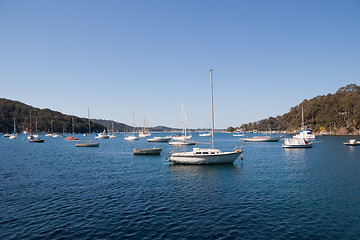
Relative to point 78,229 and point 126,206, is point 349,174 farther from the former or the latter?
point 78,229

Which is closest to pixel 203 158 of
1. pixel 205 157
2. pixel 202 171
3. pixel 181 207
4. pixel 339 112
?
pixel 205 157

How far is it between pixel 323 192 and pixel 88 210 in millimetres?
22767

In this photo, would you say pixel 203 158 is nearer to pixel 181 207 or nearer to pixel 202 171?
pixel 202 171

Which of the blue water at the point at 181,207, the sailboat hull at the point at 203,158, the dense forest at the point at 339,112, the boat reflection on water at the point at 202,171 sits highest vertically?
the dense forest at the point at 339,112

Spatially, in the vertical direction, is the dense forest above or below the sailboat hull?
above

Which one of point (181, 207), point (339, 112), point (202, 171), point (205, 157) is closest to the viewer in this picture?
point (181, 207)

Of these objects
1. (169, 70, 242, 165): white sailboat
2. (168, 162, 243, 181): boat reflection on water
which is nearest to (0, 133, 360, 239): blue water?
(168, 162, 243, 181): boat reflection on water

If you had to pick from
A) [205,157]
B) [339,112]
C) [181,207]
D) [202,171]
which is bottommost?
[202,171]

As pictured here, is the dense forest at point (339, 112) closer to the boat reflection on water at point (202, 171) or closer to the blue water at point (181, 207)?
the boat reflection on water at point (202, 171)

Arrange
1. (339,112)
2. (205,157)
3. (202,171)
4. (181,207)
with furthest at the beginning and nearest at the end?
1. (339,112)
2. (205,157)
3. (202,171)
4. (181,207)

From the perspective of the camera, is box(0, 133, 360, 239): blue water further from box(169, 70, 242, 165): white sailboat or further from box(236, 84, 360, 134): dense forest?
box(236, 84, 360, 134): dense forest

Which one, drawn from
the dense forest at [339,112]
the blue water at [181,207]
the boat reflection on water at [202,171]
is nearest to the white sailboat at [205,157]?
the boat reflection on water at [202,171]

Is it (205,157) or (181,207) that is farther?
(205,157)

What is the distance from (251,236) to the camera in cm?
1377
